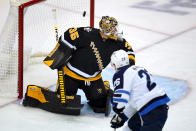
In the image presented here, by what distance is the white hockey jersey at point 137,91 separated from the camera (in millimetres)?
3164

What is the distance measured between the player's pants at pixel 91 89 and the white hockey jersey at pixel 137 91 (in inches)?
38.0

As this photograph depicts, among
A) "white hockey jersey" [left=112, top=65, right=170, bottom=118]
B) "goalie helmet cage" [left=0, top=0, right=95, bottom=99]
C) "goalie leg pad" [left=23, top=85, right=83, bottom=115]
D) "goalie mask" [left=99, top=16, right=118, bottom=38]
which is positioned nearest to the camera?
"white hockey jersey" [left=112, top=65, right=170, bottom=118]

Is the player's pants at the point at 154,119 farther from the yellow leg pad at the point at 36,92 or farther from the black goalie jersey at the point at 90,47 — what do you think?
the yellow leg pad at the point at 36,92

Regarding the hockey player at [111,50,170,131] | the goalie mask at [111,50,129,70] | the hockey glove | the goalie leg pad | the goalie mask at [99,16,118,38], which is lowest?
the goalie leg pad

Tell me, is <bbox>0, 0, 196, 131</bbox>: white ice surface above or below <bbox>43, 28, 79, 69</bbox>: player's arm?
below

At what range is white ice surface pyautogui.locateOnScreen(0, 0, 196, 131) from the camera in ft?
13.2

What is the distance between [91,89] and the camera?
419 centimetres

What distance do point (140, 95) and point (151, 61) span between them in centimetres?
234

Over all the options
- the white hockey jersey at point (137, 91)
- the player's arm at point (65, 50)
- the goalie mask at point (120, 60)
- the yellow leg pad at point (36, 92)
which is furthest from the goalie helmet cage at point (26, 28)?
the white hockey jersey at point (137, 91)

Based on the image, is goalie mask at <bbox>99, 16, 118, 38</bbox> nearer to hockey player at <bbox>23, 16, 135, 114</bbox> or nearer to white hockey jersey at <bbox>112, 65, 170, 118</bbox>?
hockey player at <bbox>23, 16, 135, 114</bbox>

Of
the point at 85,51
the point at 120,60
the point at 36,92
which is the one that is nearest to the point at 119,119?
the point at 120,60

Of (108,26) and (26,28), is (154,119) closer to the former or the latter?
(108,26)

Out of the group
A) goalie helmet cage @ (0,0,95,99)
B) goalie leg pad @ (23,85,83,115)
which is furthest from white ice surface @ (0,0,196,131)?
goalie helmet cage @ (0,0,95,99)

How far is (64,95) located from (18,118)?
1.39ft
